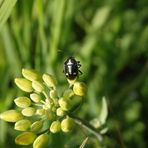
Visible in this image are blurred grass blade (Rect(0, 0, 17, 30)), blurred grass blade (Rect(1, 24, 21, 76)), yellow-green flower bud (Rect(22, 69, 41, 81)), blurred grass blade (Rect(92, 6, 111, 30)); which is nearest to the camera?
yellow-green flower bud (Rect(22, 69, 41, 81))

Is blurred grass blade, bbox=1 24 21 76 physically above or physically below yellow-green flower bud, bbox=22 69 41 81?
above

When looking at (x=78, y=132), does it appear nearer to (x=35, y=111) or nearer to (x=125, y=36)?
(x=125, y=36)

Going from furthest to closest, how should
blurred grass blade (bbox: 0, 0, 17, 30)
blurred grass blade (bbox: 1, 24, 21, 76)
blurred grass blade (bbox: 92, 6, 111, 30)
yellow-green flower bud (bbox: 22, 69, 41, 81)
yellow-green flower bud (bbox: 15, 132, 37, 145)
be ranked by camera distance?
blurred grass blade (bbox: 92, 6, 111, 30)
blurred grass blade (bbox: 1, 24, 21, 76)
blurred grass blade (bbox: 0, 0, 17, 30)
yellow-green flower bud (bbox: 22, 69, 41, 81)
yellow-green flower bud (bbox: 15, 132, 37, 145)

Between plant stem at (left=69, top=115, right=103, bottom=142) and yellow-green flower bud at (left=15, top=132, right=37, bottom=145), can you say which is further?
plant stem at (left=69, top=115, right=103, bottom=142)

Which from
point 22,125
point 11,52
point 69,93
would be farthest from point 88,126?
point 11,52

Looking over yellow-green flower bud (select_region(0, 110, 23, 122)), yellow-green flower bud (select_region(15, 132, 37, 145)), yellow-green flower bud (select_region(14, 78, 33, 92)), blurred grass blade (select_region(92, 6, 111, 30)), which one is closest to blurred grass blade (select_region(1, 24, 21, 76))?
blurred grass blade (select_region(92, 6, 111, 30))

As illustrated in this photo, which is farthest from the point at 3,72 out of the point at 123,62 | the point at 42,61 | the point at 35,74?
the point at 35,74

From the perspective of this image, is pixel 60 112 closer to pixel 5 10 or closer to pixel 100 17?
pixel 5 10

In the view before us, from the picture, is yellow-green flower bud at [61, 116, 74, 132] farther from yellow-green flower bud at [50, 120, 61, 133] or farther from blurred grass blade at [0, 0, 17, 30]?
blurred grass blade at [0, 0, 17, 30]
